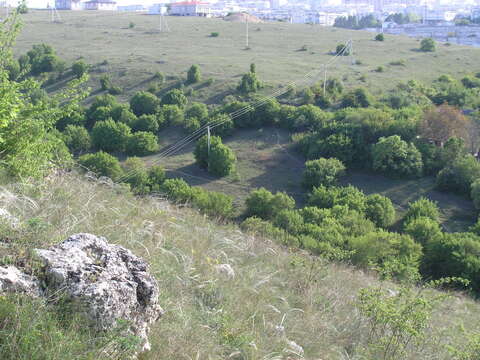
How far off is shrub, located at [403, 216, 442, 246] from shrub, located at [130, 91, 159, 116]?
19.1m

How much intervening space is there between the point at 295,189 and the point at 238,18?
57.1m

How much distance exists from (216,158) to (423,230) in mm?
10316

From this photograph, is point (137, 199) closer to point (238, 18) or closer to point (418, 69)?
point (418, 69)

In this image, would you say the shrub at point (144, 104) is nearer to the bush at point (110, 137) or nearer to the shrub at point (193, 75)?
the shrub at point (193, 75)

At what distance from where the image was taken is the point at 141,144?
27.8 m

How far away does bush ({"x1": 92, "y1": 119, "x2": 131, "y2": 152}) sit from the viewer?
27797 mm

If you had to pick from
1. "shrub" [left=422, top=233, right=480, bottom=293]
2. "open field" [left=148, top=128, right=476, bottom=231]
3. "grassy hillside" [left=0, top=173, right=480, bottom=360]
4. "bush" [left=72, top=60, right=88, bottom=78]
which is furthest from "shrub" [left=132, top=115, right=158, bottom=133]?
"grassy hillside" [left=0, top=173, right=480, bottom=360]

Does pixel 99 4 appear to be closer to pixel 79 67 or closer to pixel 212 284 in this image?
pixel 79 67

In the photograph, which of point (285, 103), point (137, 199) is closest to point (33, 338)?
point (137, 199)

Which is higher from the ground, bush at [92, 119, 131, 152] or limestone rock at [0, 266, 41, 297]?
limestone rock at [0, 266, 41, 297]

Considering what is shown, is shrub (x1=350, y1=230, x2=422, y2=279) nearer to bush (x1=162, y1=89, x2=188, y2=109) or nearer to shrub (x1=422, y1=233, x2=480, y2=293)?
shrub (x1=422, y1=233, x2=480, y2=293)

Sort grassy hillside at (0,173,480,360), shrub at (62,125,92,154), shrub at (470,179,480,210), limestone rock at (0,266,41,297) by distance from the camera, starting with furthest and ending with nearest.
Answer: shrub at (62,125,92,154) < shrub at (470,179,480,210) < grassy hillside at (0,173,480,360) < limestone rock at (0,266,41,297)

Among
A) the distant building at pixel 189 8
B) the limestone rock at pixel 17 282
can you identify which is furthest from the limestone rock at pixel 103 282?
the distant building at pixel 189 8

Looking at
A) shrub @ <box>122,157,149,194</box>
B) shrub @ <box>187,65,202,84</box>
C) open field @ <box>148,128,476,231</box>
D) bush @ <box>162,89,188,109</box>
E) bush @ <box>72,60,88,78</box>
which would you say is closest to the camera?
shrub @ <box>122,157,149,194</box>
